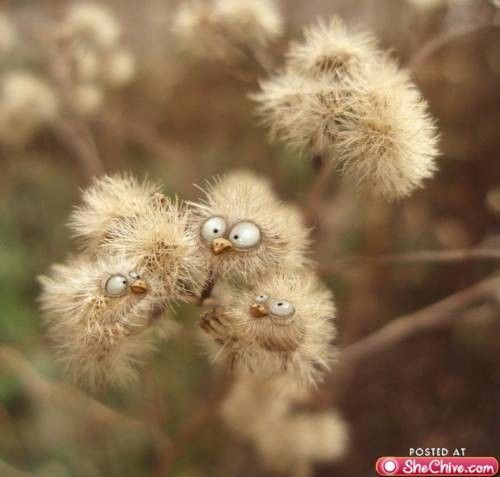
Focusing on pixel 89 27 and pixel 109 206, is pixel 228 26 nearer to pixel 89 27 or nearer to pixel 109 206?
pixel 89 27

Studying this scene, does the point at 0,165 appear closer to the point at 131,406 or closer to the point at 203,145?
the point at 203,145

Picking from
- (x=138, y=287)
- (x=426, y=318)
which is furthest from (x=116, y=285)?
(x=426, y=318)

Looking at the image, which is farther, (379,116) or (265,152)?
(265,152)

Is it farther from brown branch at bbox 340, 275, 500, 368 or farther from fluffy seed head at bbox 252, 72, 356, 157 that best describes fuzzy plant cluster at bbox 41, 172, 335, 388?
brown branch at bbox 340, 275, 500, 368

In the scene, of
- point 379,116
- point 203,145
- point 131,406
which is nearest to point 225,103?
point 203,145

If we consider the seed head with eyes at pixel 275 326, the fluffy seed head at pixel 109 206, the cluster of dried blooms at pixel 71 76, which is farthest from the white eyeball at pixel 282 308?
the cluster of dried blooms at pixel 71 76

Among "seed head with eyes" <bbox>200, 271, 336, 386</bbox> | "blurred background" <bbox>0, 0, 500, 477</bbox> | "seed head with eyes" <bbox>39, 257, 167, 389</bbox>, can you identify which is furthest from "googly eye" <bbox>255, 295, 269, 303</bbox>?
"blurred background" <bbox>0, 0, 500, 477</bbox>
